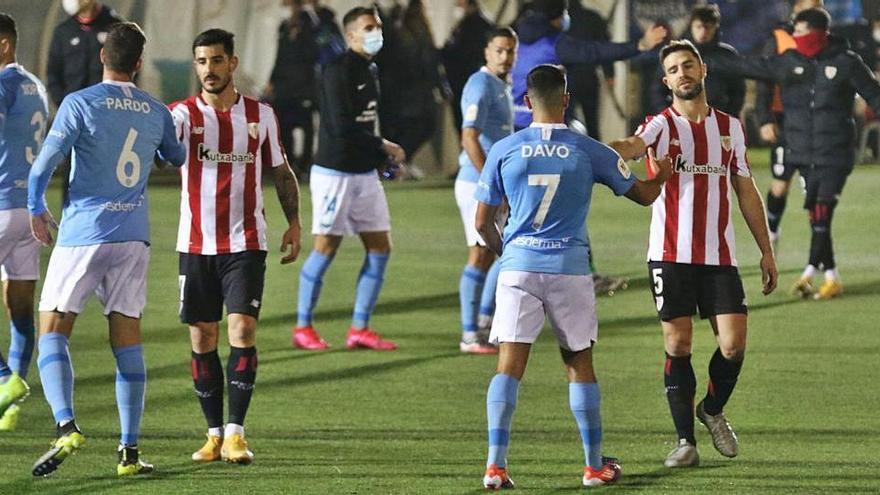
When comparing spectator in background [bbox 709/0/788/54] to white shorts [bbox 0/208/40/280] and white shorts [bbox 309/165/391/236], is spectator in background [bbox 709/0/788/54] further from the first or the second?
white shorts [bbox 0/208/40/280]

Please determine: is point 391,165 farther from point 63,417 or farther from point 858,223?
point 858,223

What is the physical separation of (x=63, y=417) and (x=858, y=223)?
13.4 m

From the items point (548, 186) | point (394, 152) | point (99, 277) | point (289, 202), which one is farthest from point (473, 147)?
point (548, 186)

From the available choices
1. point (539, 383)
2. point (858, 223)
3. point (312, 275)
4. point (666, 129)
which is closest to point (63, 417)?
point (666, 129)

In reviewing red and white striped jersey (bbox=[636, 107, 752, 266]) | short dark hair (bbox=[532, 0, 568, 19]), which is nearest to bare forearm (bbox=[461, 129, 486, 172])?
short dark hair (bbox=[532, 0, 568, 19])

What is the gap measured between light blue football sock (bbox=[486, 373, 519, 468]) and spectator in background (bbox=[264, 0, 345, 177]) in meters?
18.1

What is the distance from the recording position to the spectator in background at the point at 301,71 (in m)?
25.6

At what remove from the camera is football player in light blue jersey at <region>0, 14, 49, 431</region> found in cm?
938

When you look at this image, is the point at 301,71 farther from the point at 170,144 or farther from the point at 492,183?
the point at 492,183

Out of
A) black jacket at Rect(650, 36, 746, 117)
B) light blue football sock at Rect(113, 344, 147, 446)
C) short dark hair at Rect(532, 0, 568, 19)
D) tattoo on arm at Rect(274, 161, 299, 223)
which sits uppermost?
short dark hair at Rect(532, 0, 568, 19)

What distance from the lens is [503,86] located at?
467 inches

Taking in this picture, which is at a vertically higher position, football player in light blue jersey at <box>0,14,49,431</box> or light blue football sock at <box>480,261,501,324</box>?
football player in light blue jersey at <box>0,14,49,431</box>

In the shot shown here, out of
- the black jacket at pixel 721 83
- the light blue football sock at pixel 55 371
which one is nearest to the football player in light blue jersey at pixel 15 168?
the light blue football sock at pixel 55 371

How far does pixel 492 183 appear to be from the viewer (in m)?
7.56
